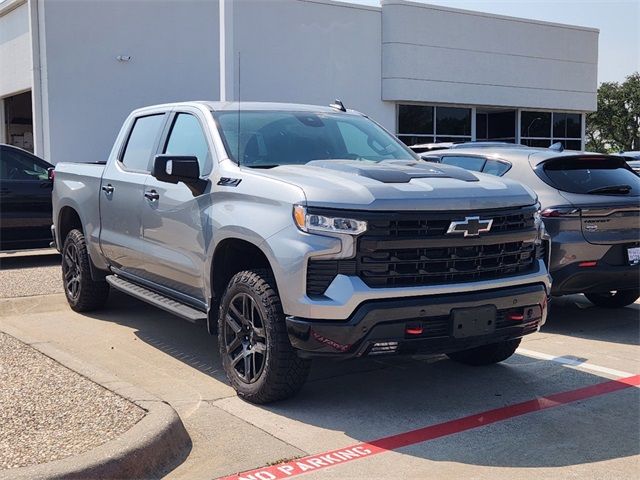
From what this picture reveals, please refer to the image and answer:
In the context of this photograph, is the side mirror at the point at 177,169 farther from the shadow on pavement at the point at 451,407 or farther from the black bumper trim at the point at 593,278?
the black bumper trim at the point at 593,278

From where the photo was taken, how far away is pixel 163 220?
19.7ft

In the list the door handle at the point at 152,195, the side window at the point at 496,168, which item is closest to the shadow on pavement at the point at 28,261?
the door handle at the point at 152,195

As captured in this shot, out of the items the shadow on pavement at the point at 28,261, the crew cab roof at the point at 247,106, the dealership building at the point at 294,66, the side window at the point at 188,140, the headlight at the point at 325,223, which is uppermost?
the dealership building at the point at 294,66

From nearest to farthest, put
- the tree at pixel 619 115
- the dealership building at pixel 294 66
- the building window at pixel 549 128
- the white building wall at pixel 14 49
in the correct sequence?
1. the dealership building at pixel 294 66
2. the white building wall at pixel 14 49
3. the building window at pixel 549 128
4. the tree at pixel 619 115

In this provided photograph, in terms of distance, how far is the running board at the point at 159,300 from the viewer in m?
5.57

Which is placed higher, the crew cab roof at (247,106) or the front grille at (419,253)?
the crew cab roof at (247,106)

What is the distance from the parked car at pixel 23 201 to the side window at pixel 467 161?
20.0 feet

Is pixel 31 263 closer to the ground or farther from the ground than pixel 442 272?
closer to the ground

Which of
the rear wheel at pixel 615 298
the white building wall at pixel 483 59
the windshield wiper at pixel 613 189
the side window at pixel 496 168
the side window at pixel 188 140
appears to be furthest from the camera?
the white building wall at pixel 483 59

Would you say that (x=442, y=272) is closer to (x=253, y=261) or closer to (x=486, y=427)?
(x=486, y=427)

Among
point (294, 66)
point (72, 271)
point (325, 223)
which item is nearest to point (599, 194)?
point (325, 223)

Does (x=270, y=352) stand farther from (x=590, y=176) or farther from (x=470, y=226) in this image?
(x=590, y=176)

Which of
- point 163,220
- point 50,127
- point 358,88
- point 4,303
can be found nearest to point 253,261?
point 163,220

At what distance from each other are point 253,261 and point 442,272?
4.52 feet
